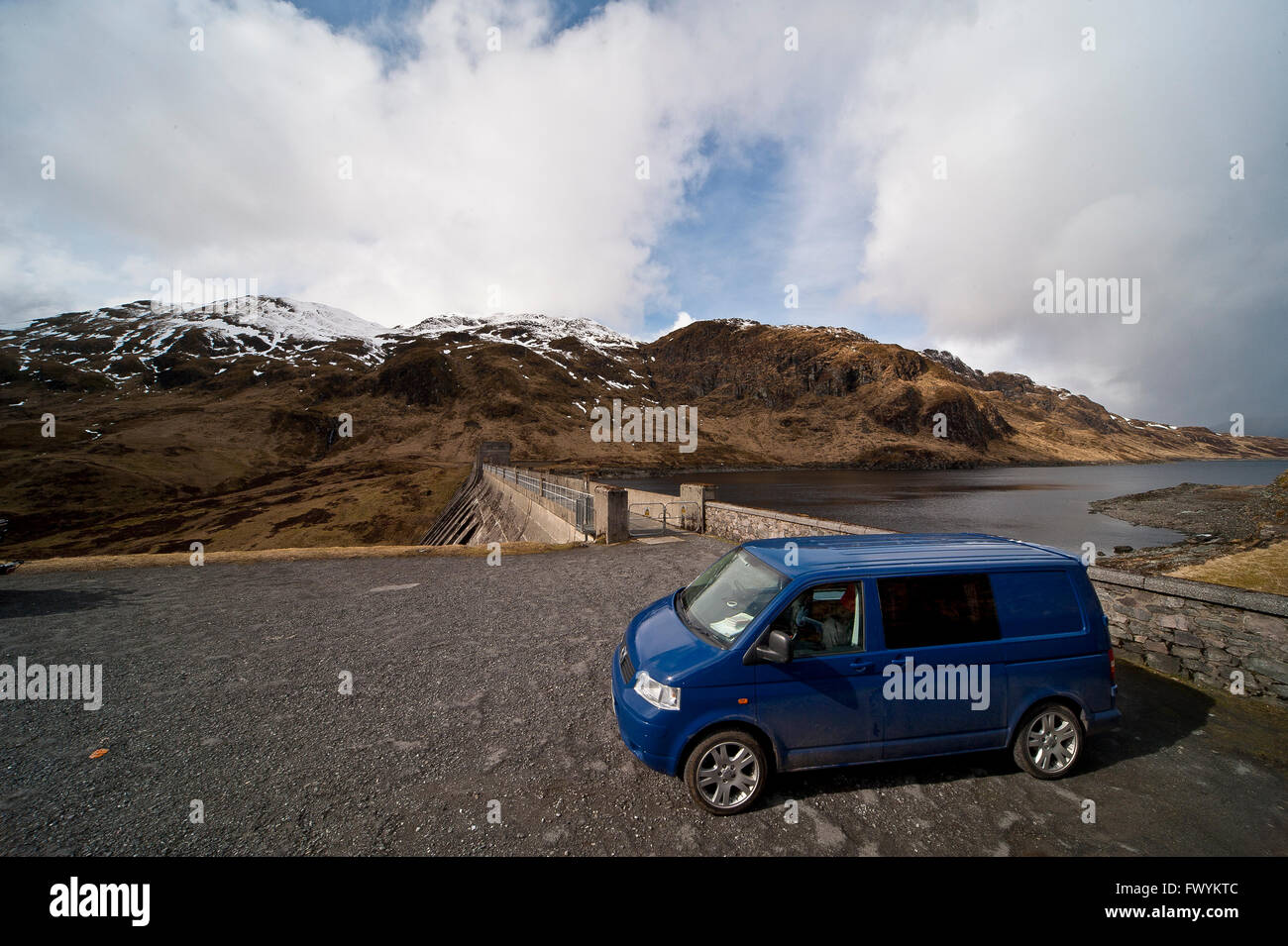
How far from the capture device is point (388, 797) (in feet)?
14.7

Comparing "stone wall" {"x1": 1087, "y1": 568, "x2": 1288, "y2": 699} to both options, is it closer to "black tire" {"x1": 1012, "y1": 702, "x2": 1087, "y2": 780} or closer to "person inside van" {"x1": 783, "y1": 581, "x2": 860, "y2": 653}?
"black tire" {"x1": 1012, "y1": 702, "x2": 1087, "y2": 780}

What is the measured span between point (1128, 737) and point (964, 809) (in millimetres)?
2824

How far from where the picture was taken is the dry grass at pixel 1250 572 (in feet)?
32.0

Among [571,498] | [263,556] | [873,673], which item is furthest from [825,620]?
[571,498]

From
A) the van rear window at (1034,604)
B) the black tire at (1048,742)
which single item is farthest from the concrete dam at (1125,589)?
the black tire at (1048,742)

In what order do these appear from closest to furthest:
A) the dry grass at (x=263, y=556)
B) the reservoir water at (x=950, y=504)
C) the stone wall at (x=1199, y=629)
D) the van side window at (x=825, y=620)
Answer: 1. the van side window at (x=825, y=620)
2. the stone wall at (x=1199, y=629)
3. the dry grass at (x=263, y=556)
4. the reservoir water at (x=950, y=504)

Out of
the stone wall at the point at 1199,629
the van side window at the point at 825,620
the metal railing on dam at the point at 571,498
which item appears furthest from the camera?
the metal railing on dam at the point at 571,498

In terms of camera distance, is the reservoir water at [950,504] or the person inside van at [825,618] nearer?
the person inside van at [825,618]

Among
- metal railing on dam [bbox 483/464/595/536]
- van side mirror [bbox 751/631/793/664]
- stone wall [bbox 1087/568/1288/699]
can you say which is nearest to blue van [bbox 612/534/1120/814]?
van side mirror [bbox 751/631/793/664]

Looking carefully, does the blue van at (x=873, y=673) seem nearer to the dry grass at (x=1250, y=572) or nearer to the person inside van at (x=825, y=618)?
the person inside van at (x=825, y=618)

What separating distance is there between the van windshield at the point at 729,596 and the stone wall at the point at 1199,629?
5.58 m

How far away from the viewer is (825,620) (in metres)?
4.63

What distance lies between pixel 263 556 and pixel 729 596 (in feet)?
53.8
